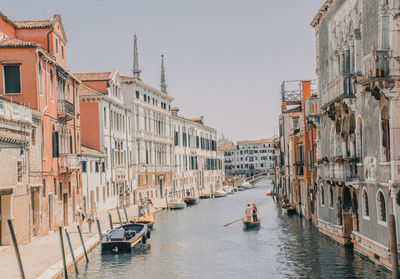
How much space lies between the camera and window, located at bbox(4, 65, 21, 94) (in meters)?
23.9

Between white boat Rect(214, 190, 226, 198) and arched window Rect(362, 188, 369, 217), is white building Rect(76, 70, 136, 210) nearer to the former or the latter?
arched window Rect(362, 188, 369, 217)

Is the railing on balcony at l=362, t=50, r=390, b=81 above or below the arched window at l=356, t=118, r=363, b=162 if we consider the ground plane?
above

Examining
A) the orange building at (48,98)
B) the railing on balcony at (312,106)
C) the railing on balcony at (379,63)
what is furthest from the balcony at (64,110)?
the railing on balcony at (379,63)

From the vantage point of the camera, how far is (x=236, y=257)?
72.6ft

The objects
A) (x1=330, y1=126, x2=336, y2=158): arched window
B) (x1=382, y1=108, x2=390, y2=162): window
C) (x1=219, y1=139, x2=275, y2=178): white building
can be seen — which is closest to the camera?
(x1=382, y1=108, x2=390, y2=162): window

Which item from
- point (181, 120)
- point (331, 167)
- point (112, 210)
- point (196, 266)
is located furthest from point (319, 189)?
point (181, 120)

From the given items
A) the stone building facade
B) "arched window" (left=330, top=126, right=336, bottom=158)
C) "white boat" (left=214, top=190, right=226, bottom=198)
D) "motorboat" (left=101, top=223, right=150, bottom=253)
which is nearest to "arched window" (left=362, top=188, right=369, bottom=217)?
the stone building facade

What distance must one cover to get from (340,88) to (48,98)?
13.5m

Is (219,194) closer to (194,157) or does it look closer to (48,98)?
(194,157)

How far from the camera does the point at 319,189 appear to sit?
25.8 m

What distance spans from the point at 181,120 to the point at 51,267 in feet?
158

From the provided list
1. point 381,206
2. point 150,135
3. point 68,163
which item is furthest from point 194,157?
point 381,206

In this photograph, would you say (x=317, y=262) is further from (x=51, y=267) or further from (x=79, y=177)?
(x=79, y=177)

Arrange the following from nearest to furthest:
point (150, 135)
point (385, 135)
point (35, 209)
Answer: point (385, 135) → point (35, 209) → point (150, 135)
